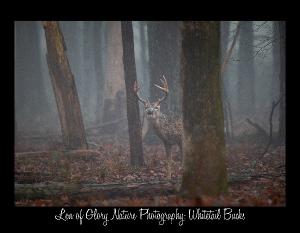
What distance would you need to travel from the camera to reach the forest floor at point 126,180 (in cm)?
794

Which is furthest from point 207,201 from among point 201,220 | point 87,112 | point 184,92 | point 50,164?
point 87,112

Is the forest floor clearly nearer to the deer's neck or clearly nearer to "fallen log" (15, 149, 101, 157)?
"fallen log" (15, 149, 101, 157)

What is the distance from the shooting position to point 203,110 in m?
7.87

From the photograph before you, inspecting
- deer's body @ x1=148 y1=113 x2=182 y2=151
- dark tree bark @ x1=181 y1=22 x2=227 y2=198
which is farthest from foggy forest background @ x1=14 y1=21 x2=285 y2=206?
deer's body @ x1=148 y1=113 x2=182 y2=151

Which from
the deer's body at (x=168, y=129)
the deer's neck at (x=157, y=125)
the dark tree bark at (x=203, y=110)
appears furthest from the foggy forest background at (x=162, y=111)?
the deer's neck at (x=157, y=125)

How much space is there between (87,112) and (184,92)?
22909mm

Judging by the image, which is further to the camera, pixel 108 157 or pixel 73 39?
pixel 73 39

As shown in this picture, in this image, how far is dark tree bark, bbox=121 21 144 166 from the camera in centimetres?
1189

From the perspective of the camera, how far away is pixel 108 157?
1306 centimetres

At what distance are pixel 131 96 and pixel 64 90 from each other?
105 inches

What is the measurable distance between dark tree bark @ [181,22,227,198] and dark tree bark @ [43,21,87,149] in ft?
20.1

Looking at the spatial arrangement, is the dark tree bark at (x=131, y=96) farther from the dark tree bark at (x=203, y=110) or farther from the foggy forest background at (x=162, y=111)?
the dark tree bark at (x=203, y=110)

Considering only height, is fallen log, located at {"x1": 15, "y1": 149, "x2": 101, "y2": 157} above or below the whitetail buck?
below
